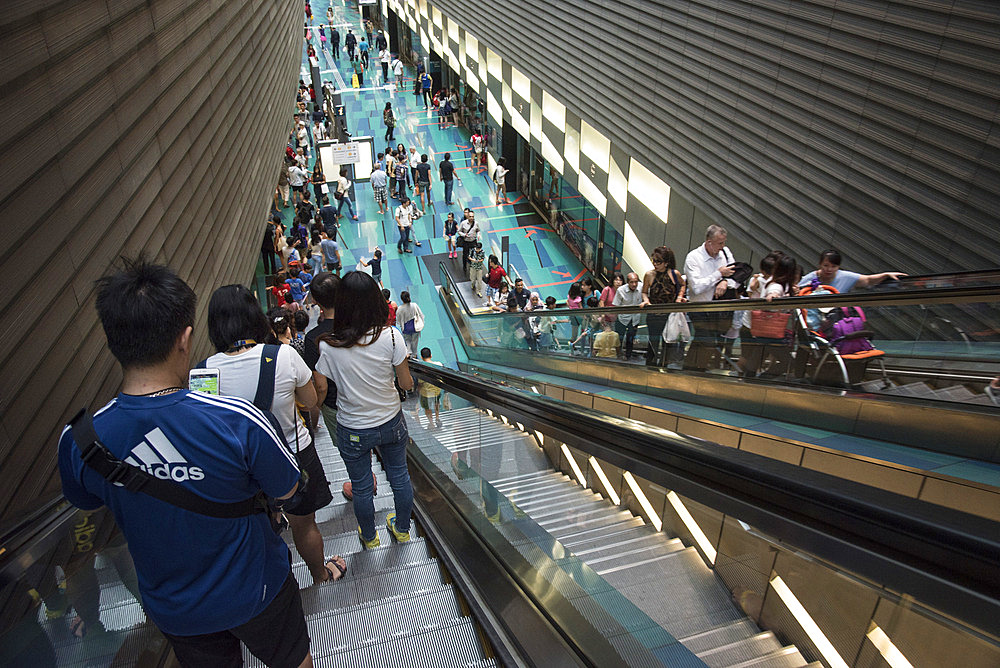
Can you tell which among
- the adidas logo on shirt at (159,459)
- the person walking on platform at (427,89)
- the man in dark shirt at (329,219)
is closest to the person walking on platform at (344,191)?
the man in dark shirt at (329,219)

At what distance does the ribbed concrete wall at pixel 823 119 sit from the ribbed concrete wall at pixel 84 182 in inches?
257

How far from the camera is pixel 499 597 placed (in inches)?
98.8

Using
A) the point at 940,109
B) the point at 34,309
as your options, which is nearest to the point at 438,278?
the point at 940,109

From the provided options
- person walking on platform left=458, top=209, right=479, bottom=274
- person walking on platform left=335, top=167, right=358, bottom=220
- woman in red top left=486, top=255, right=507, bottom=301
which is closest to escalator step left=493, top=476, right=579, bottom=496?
woman in red top left=486, top=255, right=507, bottom=301

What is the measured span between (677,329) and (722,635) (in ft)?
14.3

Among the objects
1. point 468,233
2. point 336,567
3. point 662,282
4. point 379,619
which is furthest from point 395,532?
point 468,233

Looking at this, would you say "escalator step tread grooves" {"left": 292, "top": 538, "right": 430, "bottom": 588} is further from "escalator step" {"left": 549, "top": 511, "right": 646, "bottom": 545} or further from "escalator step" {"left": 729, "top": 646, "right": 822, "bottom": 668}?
"escalator step" {"left": 729, "top": 646, "right": 822, "bottom": 668}

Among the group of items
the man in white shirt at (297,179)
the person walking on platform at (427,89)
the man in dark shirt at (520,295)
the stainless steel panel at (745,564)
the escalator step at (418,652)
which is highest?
the stainless steel panel at (745,564)

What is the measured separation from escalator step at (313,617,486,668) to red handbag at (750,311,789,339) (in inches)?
125

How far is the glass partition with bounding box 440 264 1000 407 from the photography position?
360 centimetres

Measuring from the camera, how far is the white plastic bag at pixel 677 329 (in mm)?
5535

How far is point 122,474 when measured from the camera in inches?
61.4

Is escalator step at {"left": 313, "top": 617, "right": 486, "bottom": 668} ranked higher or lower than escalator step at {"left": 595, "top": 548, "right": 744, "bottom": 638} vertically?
lower

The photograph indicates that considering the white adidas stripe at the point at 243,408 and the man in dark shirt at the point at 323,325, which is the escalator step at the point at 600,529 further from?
the man in dark shirt at the point at 323,325
